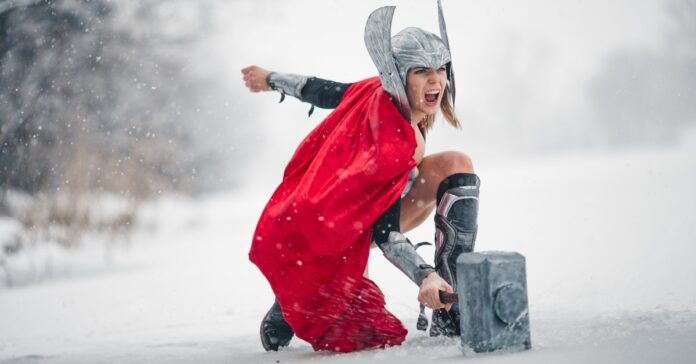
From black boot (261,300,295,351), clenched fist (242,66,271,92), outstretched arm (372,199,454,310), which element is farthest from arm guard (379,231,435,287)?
clenched fist (242,66,271,92)

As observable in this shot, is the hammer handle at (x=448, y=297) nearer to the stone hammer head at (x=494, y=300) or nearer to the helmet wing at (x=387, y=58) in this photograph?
the stone hammer head at (x=494, y=300)

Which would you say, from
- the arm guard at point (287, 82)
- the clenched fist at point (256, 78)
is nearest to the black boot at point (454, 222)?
the arm guard at point (287, 82)

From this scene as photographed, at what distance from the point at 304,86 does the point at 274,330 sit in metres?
0.69

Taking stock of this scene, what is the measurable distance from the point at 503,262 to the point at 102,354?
1.35 metres

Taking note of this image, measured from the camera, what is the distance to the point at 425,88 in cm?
194

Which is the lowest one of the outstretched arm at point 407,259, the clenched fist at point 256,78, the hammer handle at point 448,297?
the hammer handle at point 448,297

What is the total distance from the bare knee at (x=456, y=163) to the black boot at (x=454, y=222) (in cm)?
3

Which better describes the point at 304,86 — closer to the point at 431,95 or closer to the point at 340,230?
the point at 431,95

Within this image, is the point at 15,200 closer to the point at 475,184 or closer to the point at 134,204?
the point at 134,204

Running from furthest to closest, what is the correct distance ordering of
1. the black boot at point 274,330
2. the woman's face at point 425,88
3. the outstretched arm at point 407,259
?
the black boot at point 274,330, the woman's face at point 425,88, the outstretched arm at point 407,259

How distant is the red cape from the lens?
1.83 m

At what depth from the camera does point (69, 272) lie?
543 centimetres

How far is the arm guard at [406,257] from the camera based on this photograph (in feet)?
5.65

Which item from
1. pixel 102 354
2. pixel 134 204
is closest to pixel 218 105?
pixel 134 204
